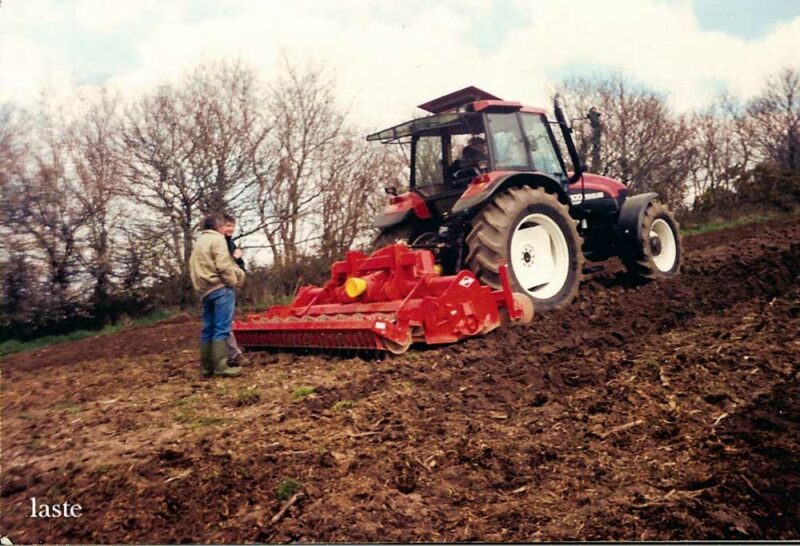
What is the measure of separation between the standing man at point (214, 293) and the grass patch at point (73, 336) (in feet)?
11.2

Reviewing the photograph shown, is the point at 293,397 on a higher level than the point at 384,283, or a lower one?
lower

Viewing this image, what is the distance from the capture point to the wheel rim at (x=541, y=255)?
5.63m

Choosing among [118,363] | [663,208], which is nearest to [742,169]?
[663,208]

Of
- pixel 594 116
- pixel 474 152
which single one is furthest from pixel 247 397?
pixel 594 116

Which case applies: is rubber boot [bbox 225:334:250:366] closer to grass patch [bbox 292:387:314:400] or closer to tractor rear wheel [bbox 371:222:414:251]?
grass patch [bbox 292:387:314:400]

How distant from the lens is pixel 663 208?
7051mm

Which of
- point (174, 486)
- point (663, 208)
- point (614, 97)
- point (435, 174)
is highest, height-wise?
point (614, 97)

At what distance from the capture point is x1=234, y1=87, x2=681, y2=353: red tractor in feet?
15.6

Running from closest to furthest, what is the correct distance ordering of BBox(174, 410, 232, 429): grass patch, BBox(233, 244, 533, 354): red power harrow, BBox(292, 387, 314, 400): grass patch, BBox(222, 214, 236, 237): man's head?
BBox(174, 410, 232, 429): grass patch, BBox(292, 387, 314, 400): grass patch, BBox(233, 244, 533, 354): red power harrow, BBox(222, 214, 236, 237): man's head

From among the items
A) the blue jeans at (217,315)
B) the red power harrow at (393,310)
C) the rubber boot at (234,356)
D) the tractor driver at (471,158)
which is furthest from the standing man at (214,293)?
the tractor driver at (471,158)

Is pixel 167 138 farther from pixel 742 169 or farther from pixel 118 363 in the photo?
pixel 742 169

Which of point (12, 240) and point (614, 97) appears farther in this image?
point (614, 97)

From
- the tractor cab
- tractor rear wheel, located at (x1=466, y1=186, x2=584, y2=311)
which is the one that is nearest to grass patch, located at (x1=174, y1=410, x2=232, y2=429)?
tractor rear wheel, located at (x1=466, y1=186, x2=584, y2=311)

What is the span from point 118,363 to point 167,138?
3578 millimetres
